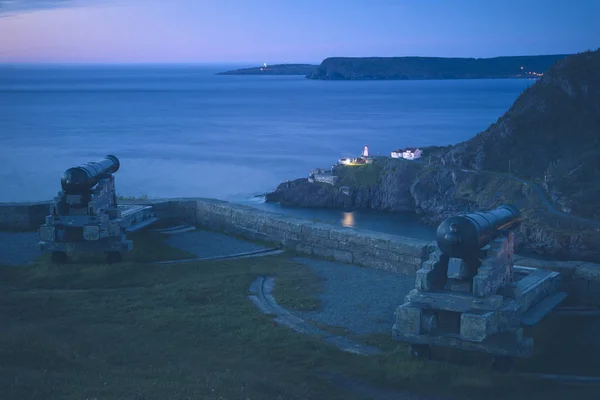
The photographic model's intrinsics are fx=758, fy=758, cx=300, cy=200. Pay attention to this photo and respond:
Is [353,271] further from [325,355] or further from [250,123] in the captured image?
[250,123]

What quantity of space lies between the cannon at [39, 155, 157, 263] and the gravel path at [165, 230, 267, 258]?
1.21 m

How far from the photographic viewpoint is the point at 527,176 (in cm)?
5984

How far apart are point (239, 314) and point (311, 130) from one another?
8587 centimetres

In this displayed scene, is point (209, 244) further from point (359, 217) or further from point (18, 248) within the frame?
point (359, 217)

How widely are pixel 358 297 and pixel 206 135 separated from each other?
78.6 metres

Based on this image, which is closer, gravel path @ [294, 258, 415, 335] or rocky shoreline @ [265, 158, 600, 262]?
gravel path @ [294, 258, 415, 335]

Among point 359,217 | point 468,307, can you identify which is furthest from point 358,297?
point 359,217

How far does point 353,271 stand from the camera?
9867 mm

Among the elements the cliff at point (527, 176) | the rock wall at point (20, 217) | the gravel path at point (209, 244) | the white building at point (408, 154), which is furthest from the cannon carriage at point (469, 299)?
the white building at point (408, 154)

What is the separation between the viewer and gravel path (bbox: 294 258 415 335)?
7.75m

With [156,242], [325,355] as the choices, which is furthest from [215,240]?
[325,355]

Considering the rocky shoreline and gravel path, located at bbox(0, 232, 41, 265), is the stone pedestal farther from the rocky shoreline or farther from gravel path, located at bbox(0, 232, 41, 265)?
the rocky shoreline

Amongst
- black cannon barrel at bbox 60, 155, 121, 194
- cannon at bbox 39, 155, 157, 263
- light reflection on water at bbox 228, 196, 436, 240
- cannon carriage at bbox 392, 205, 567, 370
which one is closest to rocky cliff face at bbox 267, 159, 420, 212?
light reflection on water at bbox 228, 196, 436, 240

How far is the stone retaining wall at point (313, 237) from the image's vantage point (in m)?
8.39
